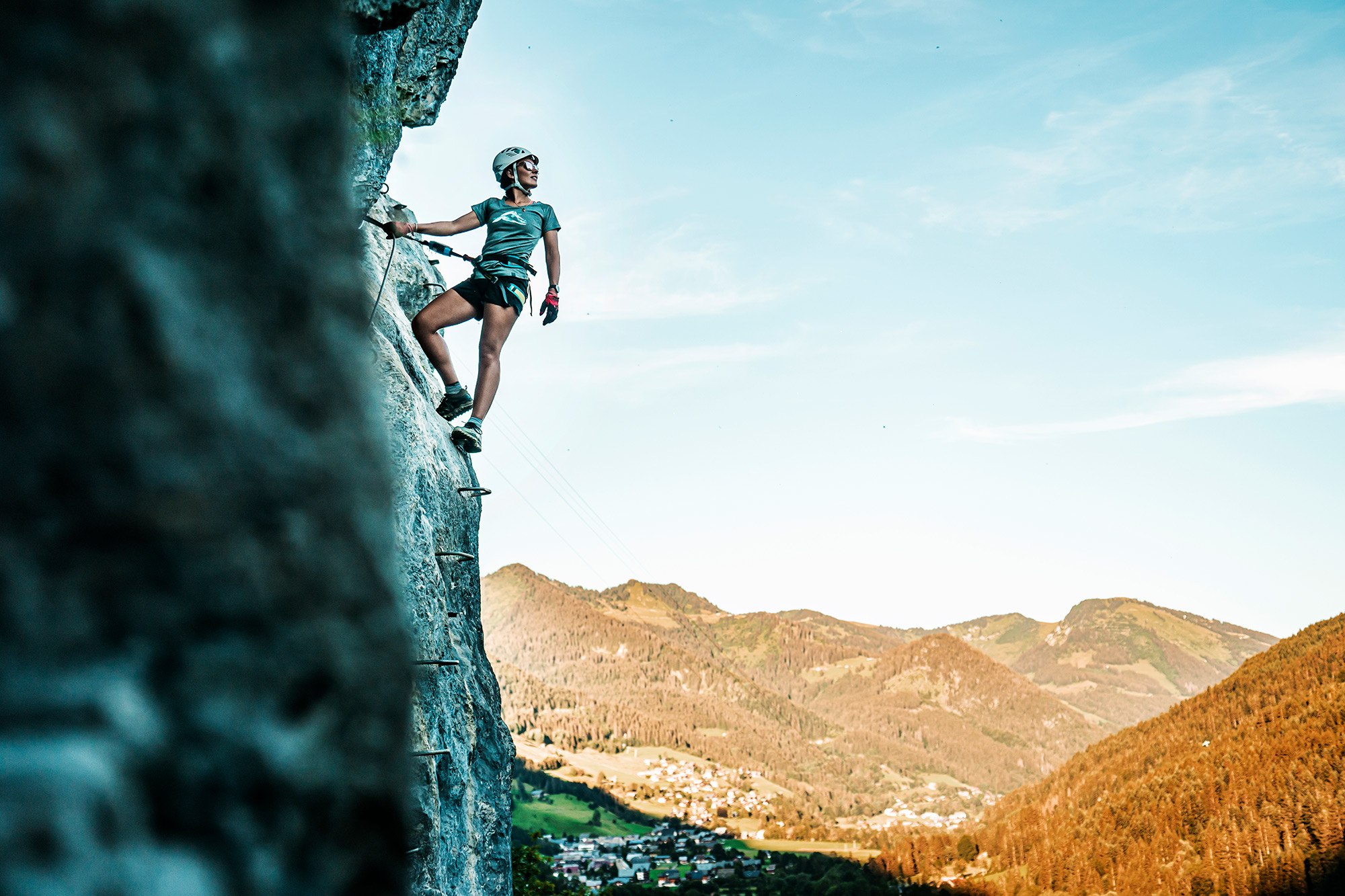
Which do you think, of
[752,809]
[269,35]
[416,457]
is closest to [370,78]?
[416,457]

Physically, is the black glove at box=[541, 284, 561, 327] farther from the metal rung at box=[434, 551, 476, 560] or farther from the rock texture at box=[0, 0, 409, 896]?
the rock texture at box=[0, 0, 409, 896]

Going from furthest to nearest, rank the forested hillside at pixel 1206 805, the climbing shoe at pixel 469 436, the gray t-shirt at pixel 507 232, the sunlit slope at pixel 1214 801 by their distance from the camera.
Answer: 1. the forested hillside at pixel 1206 805
2. the sunlit slope at pixel 1214 801
3. the climbing shoe at pixel 469 436
4. the gray t-shirt at pixel 507 232

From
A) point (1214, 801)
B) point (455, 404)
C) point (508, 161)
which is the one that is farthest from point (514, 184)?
point (1214, 801)

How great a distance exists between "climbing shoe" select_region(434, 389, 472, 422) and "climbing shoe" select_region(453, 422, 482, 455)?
0.27 m

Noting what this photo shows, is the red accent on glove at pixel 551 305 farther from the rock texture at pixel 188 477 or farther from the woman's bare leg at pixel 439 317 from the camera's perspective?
the rock texture at pixel 188 477

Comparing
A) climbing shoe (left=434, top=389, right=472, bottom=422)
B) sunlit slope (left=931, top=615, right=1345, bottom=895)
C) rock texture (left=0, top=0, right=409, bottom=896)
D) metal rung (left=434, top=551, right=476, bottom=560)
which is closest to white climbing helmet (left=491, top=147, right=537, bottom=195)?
climbing shoe (left=434, top=389, right=472, bottom=422)

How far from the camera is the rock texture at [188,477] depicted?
0.69 m

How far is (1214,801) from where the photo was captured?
96.4 metres

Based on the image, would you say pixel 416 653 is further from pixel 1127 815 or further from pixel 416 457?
pixel 1127 815

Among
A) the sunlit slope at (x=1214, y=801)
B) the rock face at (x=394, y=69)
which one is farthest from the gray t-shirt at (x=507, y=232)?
the sunlit slope at (x=1214, y=801)

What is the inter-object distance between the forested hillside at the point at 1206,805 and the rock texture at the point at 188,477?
103 metres

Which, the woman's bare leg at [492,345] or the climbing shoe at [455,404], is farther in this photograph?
the climbing shoe at [455,404]

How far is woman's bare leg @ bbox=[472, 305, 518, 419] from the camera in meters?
7.66

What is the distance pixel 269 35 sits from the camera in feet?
3.04
